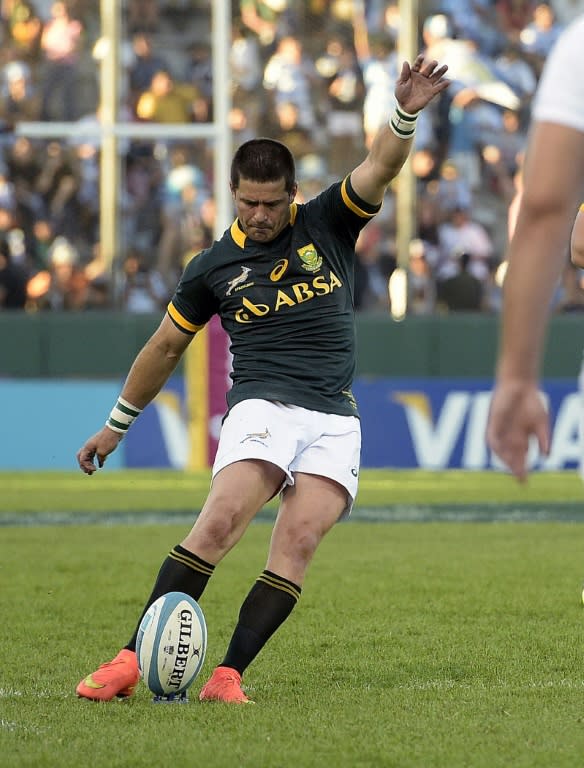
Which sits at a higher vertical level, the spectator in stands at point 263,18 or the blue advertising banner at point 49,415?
the spectator in stands at point 263,18

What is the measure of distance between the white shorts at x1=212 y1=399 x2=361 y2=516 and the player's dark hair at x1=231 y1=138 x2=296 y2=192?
2.51 feet

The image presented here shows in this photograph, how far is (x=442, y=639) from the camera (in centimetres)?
714

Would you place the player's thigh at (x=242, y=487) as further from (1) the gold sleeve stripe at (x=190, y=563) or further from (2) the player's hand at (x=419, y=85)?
(2) the player's hand at (x=419, y=85)

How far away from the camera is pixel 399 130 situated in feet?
18.5

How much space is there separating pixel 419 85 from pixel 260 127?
13.9 m

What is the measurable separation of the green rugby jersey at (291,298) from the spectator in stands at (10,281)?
12974 millimetres

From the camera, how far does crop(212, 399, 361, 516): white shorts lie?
5633mm

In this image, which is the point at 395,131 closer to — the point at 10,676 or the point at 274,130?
the point at 10,676

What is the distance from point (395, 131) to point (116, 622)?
316 cm

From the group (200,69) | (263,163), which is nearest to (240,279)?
(263,163)

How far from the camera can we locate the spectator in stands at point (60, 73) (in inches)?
728

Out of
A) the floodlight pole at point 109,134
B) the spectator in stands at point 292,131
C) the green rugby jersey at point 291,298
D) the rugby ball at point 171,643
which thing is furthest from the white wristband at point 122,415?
→ the spectator in stands at point 292,131

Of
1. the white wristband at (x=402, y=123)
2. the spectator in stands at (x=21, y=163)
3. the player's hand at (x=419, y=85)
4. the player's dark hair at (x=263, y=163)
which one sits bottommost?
the spectator in stands at (x=21, y=163)

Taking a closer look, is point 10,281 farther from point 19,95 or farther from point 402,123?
point 402,123
